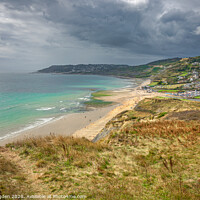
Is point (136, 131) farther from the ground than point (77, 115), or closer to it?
farther from the ground

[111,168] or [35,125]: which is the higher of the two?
[111,168]

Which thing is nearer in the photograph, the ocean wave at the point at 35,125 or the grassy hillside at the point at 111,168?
the grassy hillside at the point at 111,168

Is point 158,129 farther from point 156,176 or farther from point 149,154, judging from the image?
point 156,176

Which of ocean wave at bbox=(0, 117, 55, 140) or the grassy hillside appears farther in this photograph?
ocean wave at bbox=(0, 117, 55, 140)

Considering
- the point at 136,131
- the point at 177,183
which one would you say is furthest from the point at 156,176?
the point at 136,131

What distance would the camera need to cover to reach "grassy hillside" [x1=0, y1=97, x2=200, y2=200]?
5.84 m

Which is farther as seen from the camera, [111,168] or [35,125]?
[35,125]

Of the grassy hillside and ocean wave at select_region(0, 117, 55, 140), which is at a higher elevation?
the grassy hillside

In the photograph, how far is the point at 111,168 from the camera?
8.20 meters

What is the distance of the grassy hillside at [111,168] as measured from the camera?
5.84m

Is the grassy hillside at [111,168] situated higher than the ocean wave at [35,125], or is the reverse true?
the grassy hillside at [111,168]

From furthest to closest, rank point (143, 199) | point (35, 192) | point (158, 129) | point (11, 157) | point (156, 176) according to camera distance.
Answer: point (158, 129) < point (11, 157) < point (156, 176) < point (35, 192) < point (143, 199)

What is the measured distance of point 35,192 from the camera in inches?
233

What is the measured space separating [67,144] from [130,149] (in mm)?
5092
